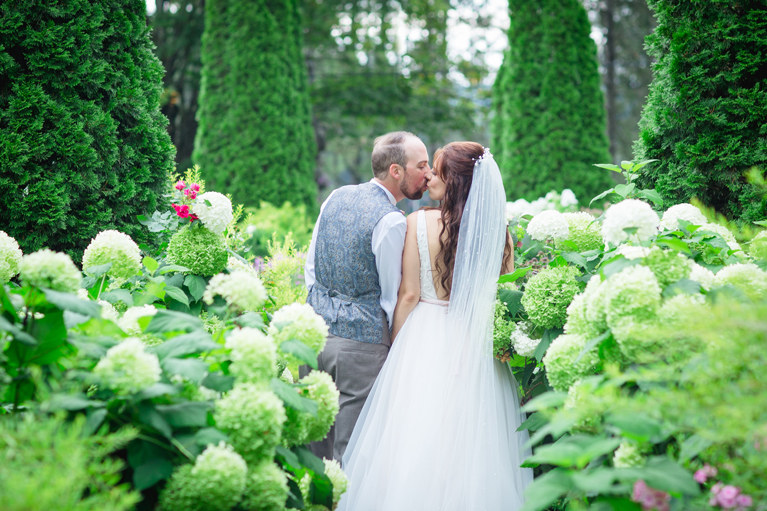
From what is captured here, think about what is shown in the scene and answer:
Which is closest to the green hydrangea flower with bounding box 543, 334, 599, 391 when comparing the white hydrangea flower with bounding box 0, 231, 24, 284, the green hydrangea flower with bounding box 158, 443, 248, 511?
the green hydrangea flower with bounding box 158, 443, 248, 511

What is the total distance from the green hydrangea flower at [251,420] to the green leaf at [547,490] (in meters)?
0.74

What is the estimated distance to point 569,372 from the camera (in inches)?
79.4

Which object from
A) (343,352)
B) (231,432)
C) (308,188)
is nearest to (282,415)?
(231,432)

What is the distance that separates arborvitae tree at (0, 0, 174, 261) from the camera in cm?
336

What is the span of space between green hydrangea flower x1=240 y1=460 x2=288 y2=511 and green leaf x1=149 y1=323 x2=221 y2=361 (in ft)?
1.25

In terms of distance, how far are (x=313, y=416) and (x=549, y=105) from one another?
7.08 m

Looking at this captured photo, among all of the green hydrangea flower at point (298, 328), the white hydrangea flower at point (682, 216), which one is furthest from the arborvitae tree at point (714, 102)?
the green hydrangea flower at point (298, 328)

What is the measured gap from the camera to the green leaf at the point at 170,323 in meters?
1.76

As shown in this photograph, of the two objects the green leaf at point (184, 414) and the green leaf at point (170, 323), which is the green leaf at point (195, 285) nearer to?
the green leaf at point (170, 323)

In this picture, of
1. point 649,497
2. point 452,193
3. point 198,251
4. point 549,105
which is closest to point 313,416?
point 649,497

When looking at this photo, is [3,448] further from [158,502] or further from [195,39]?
[195,39]

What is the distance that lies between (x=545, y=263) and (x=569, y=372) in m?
1.84

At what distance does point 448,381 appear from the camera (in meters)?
3.09

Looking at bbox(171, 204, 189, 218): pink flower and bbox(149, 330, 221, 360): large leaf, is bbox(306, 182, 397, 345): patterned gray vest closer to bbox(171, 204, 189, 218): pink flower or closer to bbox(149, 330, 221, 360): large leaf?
bbox(171, 204, 189, 218): pink flower
